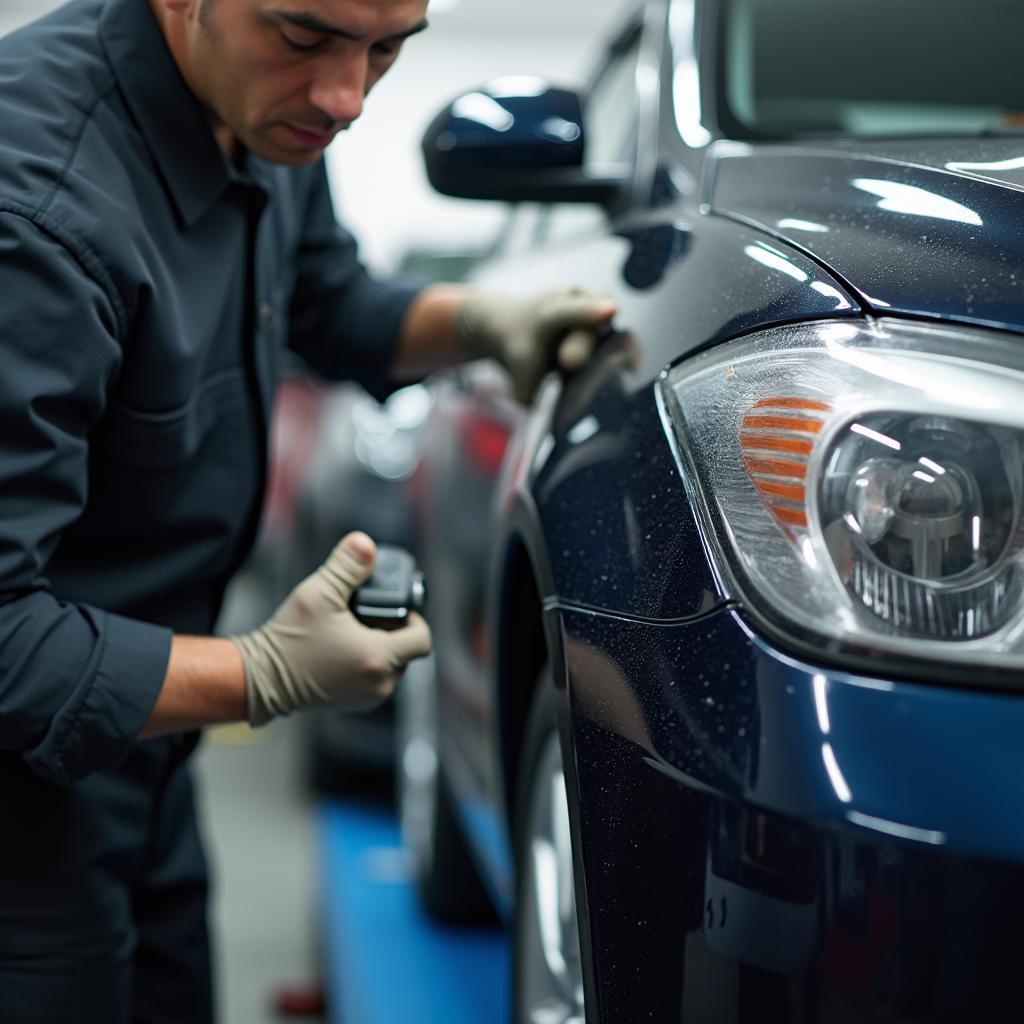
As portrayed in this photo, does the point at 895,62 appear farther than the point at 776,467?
Yes

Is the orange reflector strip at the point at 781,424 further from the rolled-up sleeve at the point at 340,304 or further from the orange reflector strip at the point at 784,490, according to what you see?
the rolled-up sleeve at the point at 340,304

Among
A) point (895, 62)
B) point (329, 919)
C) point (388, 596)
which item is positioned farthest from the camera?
point (329, 919)

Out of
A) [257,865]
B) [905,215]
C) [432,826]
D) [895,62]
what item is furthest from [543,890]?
[257,865]

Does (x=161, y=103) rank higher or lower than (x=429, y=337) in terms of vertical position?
higher

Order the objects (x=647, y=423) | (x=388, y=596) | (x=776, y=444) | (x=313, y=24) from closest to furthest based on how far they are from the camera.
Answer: (x=776, y=444), (x=647, y=423), (x=313, y=24), (x=388, y=596)

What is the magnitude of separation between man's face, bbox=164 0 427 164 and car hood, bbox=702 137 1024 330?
1.09 ft

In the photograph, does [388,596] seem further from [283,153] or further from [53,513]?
[283,153]

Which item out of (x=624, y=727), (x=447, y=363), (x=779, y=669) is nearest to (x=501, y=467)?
(x=447, y=363)

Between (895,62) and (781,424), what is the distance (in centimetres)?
99

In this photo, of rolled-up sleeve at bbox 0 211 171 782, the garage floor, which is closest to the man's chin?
rolled-up sleeve at bbox 0 211 171 782

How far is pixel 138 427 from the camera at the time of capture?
1.16 meters

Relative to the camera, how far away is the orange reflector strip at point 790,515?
795 mm

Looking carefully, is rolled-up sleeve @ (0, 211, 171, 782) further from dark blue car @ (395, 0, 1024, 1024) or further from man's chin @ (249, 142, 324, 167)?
dark blue car @ (395, 0, 1024, 1024)

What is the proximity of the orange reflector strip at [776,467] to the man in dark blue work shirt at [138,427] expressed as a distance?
17.3 inches
